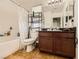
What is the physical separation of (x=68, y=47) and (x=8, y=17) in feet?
7.25

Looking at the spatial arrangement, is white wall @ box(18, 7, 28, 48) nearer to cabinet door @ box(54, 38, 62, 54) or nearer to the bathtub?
the bathtub

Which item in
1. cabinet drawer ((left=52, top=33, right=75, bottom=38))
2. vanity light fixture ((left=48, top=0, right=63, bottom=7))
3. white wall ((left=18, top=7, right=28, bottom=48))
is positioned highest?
vanity light fixture ((left=48, top=0, right=63, bottom=7))

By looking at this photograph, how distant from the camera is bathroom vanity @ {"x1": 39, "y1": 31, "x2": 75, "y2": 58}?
259 cm

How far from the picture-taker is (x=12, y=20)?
10.9ft

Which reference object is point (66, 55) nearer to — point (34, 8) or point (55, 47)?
Answer: point (55, 47)

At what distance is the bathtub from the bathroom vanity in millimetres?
1020

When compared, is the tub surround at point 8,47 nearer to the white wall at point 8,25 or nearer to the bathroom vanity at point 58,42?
the white wall at point 8,25

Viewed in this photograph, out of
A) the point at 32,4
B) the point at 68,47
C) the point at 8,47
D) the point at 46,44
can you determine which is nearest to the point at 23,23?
the point at 32,4

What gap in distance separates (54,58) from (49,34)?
80 centimetres

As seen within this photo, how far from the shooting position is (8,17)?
310cm

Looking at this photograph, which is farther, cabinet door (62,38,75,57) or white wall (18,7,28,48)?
white wall (18,7,28,48)

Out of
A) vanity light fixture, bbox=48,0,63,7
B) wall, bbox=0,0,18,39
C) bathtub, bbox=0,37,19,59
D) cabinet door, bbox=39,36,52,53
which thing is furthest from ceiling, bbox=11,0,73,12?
bathtub, bbox=0,37,19,59

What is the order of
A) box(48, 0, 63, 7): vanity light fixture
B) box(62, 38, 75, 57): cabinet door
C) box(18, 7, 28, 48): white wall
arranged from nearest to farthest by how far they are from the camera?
box(62, 38, 75, 57): cabinet door < box(48, 0, 63, 7): vanity light fixture < box(18, 7, 28, 48): white wall

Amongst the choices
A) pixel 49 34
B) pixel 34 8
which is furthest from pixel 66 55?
pixel 34 8
